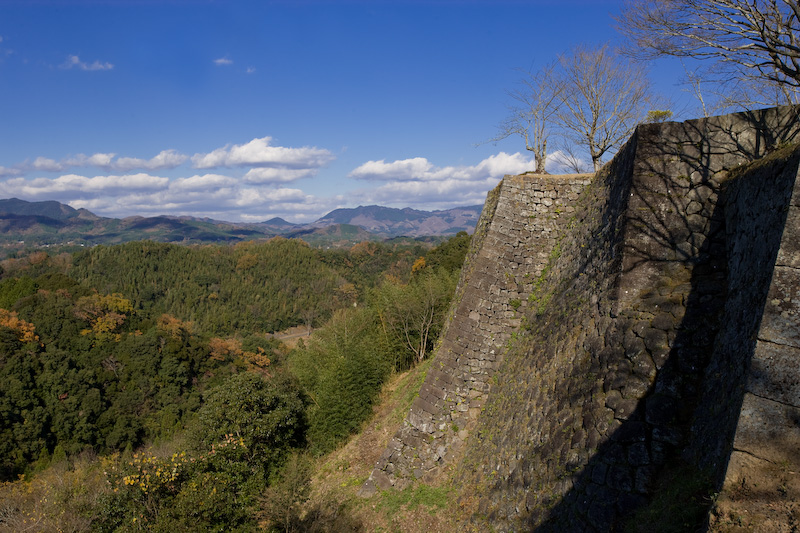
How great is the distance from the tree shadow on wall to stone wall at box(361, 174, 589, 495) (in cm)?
296

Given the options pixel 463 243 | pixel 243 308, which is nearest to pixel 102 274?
pixel 243 308

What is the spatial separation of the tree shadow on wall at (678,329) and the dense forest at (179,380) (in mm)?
7370

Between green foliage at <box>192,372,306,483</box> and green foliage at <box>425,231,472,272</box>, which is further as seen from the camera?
green foliage at <box>425,231,472,272</box>

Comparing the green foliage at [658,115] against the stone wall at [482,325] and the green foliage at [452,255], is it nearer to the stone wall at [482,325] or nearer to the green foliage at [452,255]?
the stone wall at [482,325]

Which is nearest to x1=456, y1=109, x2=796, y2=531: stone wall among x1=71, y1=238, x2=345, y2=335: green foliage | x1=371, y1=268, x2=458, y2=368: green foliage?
x1=371, y1=268, x2=458, y2=368: green foliage

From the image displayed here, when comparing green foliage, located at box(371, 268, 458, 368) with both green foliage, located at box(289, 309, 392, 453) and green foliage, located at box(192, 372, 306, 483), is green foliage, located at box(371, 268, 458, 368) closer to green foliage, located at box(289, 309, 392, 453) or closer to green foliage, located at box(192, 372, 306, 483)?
green foliage, located at box(289, 309, 392, 453)

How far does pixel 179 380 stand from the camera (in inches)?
1439

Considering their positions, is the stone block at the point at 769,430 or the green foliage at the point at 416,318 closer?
the stone block at the point at 769,430

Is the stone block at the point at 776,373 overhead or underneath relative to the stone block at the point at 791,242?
underneath

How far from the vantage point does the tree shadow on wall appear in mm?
3441

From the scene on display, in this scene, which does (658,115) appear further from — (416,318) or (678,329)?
(416,318)

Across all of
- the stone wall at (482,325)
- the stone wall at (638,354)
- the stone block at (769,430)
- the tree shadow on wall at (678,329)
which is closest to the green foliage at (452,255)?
the stone wall at (482,325)

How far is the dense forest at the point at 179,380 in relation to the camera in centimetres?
917

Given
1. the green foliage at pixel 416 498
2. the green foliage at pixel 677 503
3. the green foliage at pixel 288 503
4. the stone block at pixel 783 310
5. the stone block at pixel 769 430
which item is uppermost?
the stone block at pixel 783 310
